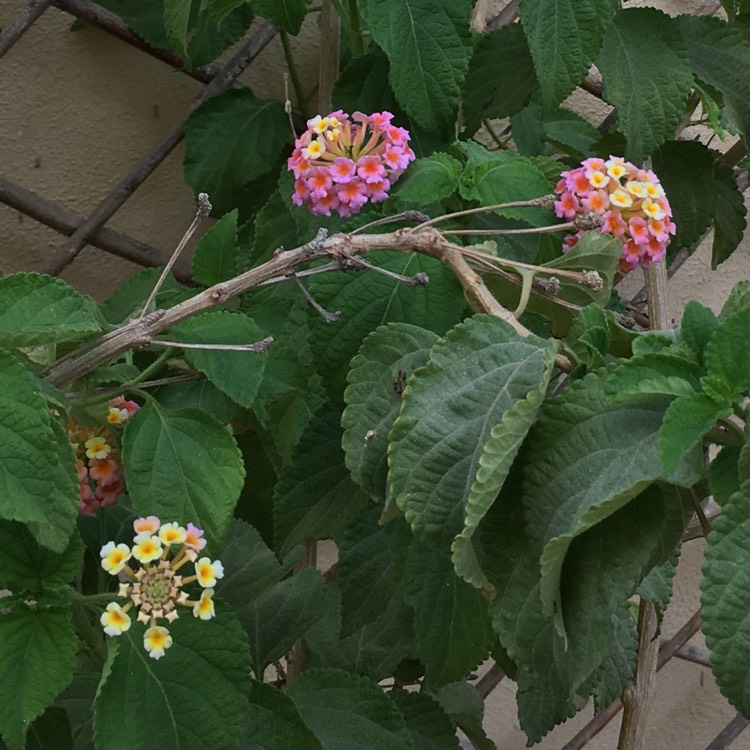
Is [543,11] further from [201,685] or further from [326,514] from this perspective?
[201,685]

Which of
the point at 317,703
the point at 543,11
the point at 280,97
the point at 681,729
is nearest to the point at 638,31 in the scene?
the point at 543,11

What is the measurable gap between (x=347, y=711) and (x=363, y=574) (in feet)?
0.39

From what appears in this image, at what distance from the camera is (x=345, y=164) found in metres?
0.60

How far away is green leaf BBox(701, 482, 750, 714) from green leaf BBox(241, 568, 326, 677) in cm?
44

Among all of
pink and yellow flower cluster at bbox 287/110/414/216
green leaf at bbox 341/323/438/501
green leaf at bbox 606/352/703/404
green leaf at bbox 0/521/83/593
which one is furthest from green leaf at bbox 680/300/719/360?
green leaf at bbox 0/521/83/593

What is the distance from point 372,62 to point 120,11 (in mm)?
383

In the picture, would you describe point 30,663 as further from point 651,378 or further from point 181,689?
point 651,378

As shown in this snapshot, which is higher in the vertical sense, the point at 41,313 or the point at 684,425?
the point at 684,425

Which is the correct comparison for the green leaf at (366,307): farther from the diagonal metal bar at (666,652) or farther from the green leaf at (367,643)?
the diagonal metal bar at (666,652)

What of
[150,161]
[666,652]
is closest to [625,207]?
[150,161]

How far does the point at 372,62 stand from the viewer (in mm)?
772

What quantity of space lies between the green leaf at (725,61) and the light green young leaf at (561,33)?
0.16 m

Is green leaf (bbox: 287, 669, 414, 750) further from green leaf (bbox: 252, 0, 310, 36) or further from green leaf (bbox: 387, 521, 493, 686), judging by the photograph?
green leaf (bbox: 252, 0, 310, 36)

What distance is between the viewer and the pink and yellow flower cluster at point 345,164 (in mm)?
604
